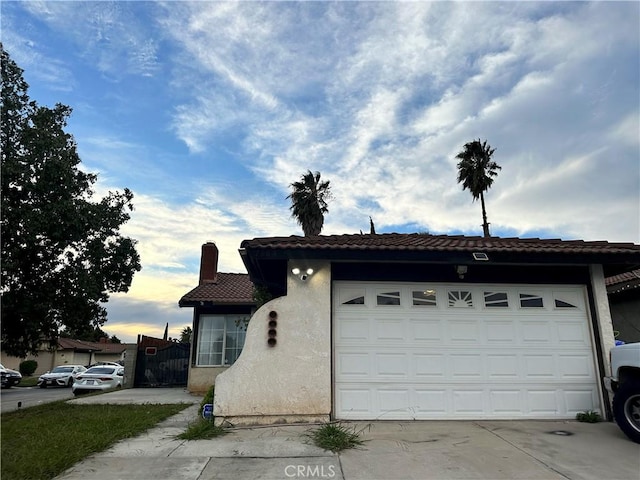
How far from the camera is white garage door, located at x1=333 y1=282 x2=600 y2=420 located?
23.1ft

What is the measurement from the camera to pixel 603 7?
913cm

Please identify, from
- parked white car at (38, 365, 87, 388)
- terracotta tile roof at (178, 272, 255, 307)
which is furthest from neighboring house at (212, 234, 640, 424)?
parked white car at (38, 365, 87, 388)

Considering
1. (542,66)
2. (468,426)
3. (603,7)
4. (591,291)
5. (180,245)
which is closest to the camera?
(468,426)

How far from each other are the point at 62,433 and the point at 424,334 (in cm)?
634

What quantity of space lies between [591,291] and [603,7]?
21.8ft

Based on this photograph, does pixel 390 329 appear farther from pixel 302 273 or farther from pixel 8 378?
pixel 8 378

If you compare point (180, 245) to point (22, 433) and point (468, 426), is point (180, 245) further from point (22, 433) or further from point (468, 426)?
point (468, 426)

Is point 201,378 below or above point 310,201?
below

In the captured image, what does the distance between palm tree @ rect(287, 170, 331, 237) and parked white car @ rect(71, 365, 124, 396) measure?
451 inches

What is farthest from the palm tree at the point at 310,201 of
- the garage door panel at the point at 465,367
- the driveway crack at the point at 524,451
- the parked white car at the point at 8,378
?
the parked white car at the point at 8,378

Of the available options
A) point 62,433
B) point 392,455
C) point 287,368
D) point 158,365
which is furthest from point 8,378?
point 392,455

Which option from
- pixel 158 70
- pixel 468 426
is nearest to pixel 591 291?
pixel 468 426

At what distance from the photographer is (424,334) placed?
287 inches

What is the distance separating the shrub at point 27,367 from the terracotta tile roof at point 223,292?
28162 millimetres
